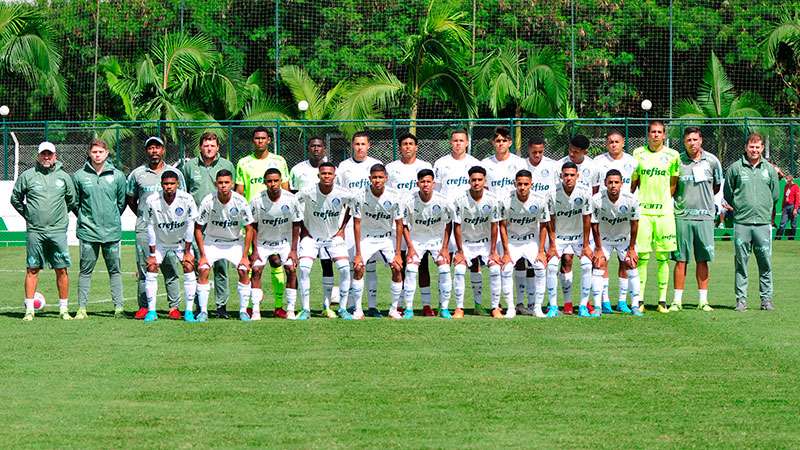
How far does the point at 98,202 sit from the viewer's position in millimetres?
15086

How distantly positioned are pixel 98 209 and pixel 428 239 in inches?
149

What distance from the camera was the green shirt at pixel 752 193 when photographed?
619 inches

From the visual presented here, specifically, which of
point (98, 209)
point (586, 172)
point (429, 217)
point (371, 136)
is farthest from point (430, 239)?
point (371, 136)

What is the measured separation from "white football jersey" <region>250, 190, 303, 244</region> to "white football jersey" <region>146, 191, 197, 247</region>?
70 centimetres

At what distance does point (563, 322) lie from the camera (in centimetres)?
1432

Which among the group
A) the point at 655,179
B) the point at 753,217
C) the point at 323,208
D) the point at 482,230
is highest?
the point at 655,179

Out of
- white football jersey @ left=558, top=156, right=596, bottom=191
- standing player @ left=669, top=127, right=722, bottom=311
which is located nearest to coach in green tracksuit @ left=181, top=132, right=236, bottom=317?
white football jersey @ left=558, top=156, right=596, bottom=191

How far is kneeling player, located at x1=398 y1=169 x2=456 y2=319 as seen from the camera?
14.8m

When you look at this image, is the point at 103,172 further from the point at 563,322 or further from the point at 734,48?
the point at 734,48

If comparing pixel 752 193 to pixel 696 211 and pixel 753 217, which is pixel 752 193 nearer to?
pixel 753 217

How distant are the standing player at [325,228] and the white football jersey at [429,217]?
72 centimetres

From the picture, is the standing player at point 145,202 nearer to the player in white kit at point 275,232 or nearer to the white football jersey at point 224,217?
the white football jersey at point 224,217

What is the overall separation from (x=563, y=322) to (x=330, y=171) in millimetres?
3043

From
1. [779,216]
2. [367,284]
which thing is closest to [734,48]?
[779,216]
